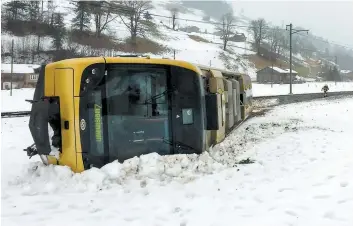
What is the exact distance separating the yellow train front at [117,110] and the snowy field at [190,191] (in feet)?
1.02

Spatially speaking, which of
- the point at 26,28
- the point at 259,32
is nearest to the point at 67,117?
the point at 26,28

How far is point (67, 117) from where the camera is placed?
20.1ft

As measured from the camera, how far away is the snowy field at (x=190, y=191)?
183 inches

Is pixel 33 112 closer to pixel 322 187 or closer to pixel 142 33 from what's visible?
pixel 322 187

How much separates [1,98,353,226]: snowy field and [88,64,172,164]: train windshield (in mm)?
336

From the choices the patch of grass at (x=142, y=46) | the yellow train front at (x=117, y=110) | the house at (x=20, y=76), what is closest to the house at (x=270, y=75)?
the patch of grass at (x=142, y=46)

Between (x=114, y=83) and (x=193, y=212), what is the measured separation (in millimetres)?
2731

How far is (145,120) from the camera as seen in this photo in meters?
6.73

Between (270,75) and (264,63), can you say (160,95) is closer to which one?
(270,75)

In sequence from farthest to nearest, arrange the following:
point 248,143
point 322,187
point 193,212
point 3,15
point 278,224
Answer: point 3,15 → point 248,143 → point 322,187 → point 193,212 → point 278,224

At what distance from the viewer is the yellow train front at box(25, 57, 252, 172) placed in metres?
6.14

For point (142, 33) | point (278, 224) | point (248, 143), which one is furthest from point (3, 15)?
point (278, 224)

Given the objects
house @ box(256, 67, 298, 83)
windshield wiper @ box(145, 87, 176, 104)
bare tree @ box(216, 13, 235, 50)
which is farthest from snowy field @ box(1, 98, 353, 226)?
bare tree @ box(216, 13, 235, 50)

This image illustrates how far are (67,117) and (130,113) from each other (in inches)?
42.2
